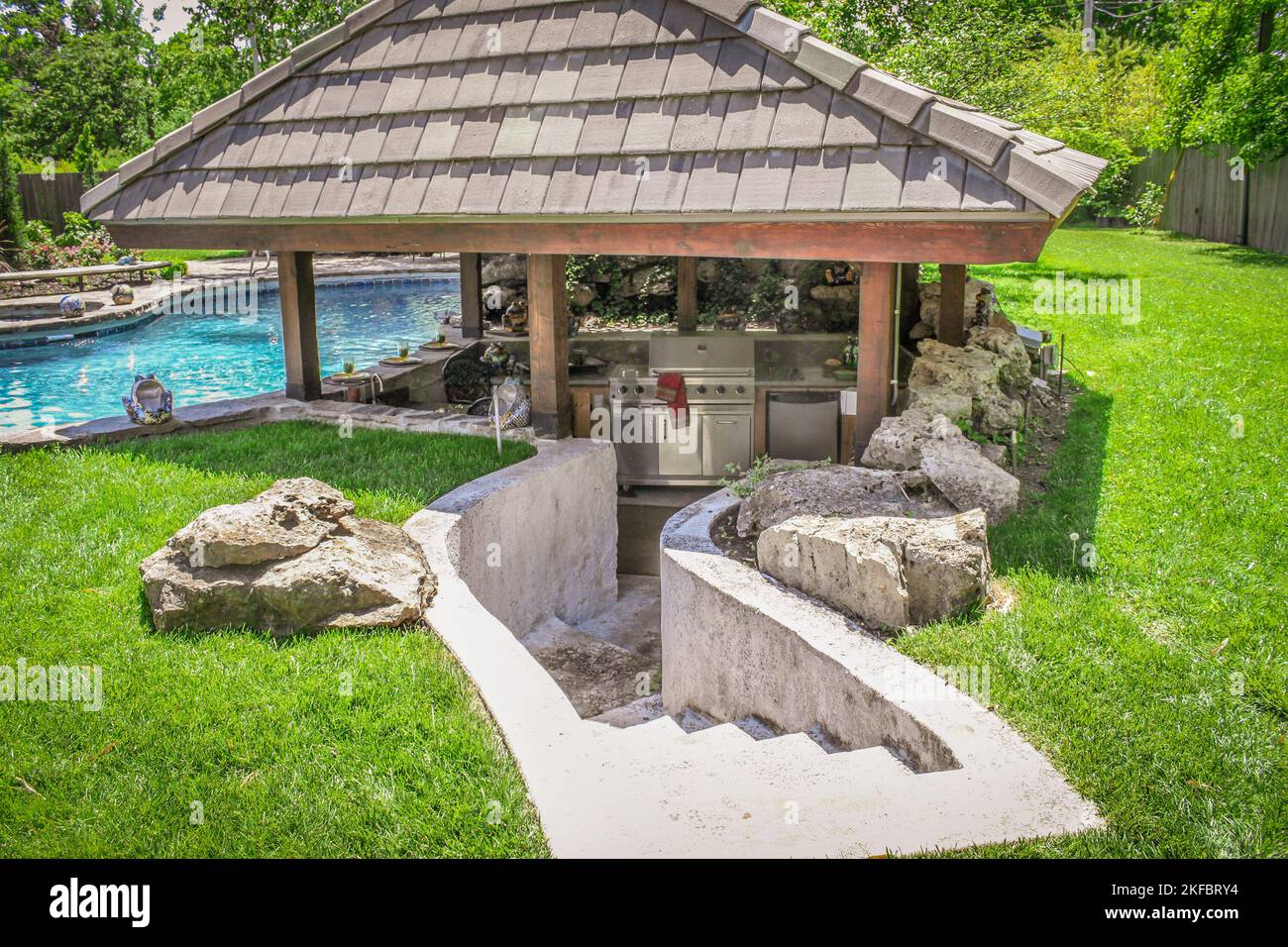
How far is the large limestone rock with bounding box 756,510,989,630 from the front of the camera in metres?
4.92

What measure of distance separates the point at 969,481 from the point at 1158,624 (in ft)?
5.24

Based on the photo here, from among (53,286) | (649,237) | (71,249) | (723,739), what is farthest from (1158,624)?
(71,249)

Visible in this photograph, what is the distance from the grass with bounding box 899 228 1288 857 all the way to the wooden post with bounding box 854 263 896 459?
1.21 metres

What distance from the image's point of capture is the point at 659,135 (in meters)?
6.98

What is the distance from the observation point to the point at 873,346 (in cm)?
695

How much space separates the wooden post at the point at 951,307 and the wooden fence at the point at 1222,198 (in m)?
→ 15.9

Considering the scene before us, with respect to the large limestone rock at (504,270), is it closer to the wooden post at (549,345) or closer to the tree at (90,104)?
the wooden post at (549,345)

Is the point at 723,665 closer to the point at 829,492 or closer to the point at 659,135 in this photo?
the point at 829,492

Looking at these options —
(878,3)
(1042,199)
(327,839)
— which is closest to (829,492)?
(1042,199)

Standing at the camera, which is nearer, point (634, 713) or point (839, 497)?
point (839, 497)

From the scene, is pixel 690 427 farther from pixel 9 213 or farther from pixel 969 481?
pixel 9 213

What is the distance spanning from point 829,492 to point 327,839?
355cm

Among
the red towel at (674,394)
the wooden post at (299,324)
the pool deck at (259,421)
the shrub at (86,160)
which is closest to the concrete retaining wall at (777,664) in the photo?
the pool deck at (259,421)

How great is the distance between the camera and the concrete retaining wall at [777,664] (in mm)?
4164
